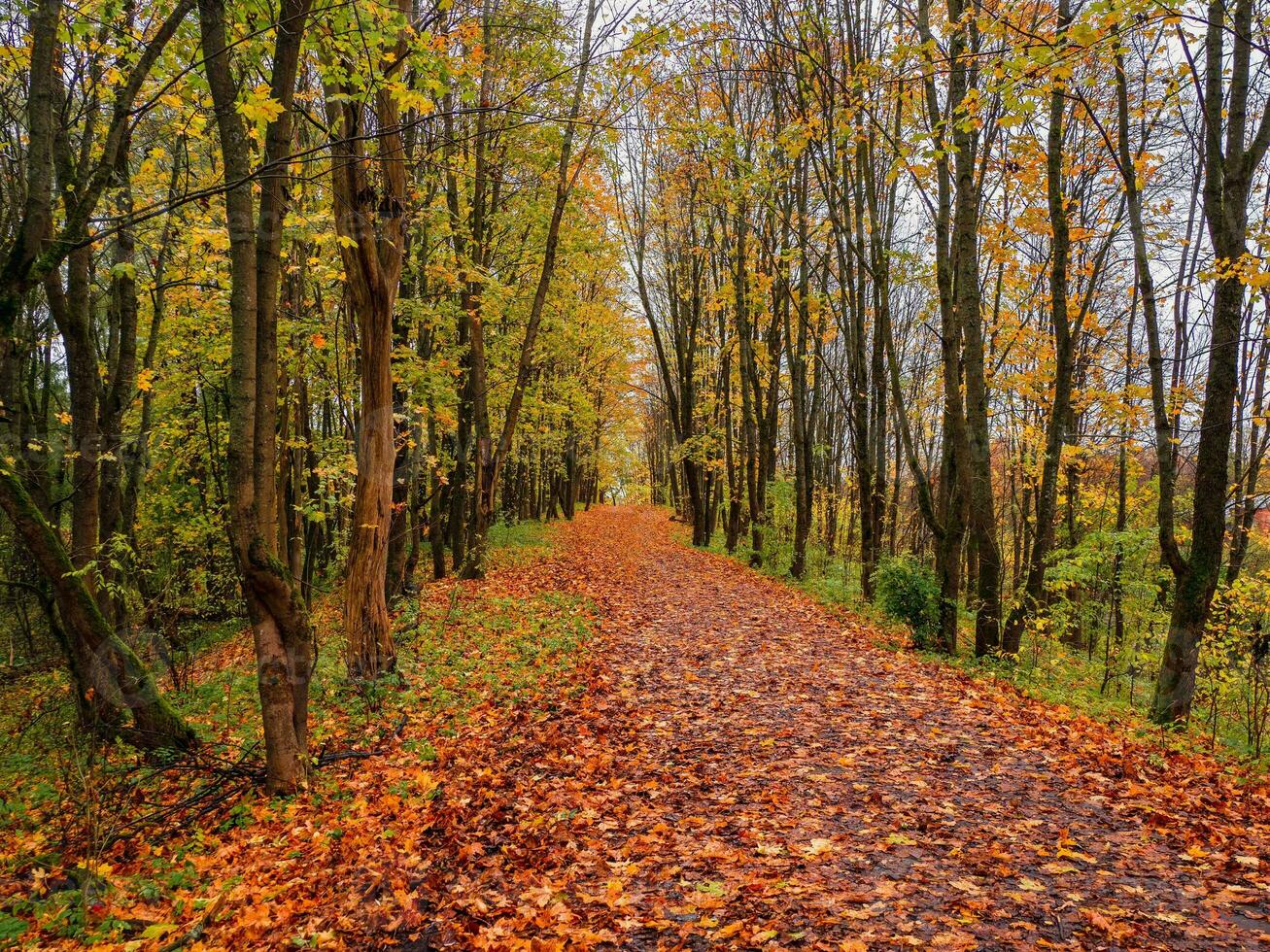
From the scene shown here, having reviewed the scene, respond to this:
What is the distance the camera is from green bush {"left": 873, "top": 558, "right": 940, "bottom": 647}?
963 cm

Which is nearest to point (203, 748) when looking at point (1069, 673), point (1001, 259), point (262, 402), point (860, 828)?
point (262, 402)

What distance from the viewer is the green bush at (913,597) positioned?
31.6ft

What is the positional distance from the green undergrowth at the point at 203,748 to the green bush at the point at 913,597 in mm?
4785

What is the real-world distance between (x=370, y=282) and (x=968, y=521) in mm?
8874

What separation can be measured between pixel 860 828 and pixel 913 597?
6074mm

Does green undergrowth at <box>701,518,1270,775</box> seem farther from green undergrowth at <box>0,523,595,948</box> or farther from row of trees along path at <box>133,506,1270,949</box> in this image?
green undergrowth at <box>0,523,595,948</box>

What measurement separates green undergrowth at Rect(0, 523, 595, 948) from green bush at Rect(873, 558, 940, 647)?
479cm

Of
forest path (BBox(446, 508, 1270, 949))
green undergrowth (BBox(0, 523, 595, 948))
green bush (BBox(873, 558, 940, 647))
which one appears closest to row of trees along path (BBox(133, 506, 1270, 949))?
forest path (BBox(446, 508, 1270, 949))

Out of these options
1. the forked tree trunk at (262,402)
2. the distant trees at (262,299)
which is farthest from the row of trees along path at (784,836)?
the distant trees at (262,299)

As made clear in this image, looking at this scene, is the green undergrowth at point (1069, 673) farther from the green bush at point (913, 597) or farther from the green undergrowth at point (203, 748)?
the green undergrowth at point (203, 748)

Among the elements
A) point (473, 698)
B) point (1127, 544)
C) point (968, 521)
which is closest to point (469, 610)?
point (473, 698)

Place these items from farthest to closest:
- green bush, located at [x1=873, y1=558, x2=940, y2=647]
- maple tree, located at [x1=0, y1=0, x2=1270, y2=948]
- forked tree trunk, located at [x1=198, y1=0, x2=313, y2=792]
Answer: green bush, located at [x1=873, y1=558, x2=940, y2=647] < forked tree trunk, located at [x1=198, y1=0, x2=313, y2=792] < maple tree, located at [x1=0, y1=0, x2=1270, y2=948]

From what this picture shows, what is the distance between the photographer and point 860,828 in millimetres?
4328

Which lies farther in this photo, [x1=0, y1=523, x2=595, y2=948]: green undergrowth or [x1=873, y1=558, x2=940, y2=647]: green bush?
[x1=873, y1=558, x2=940, y2=647]: green bush
